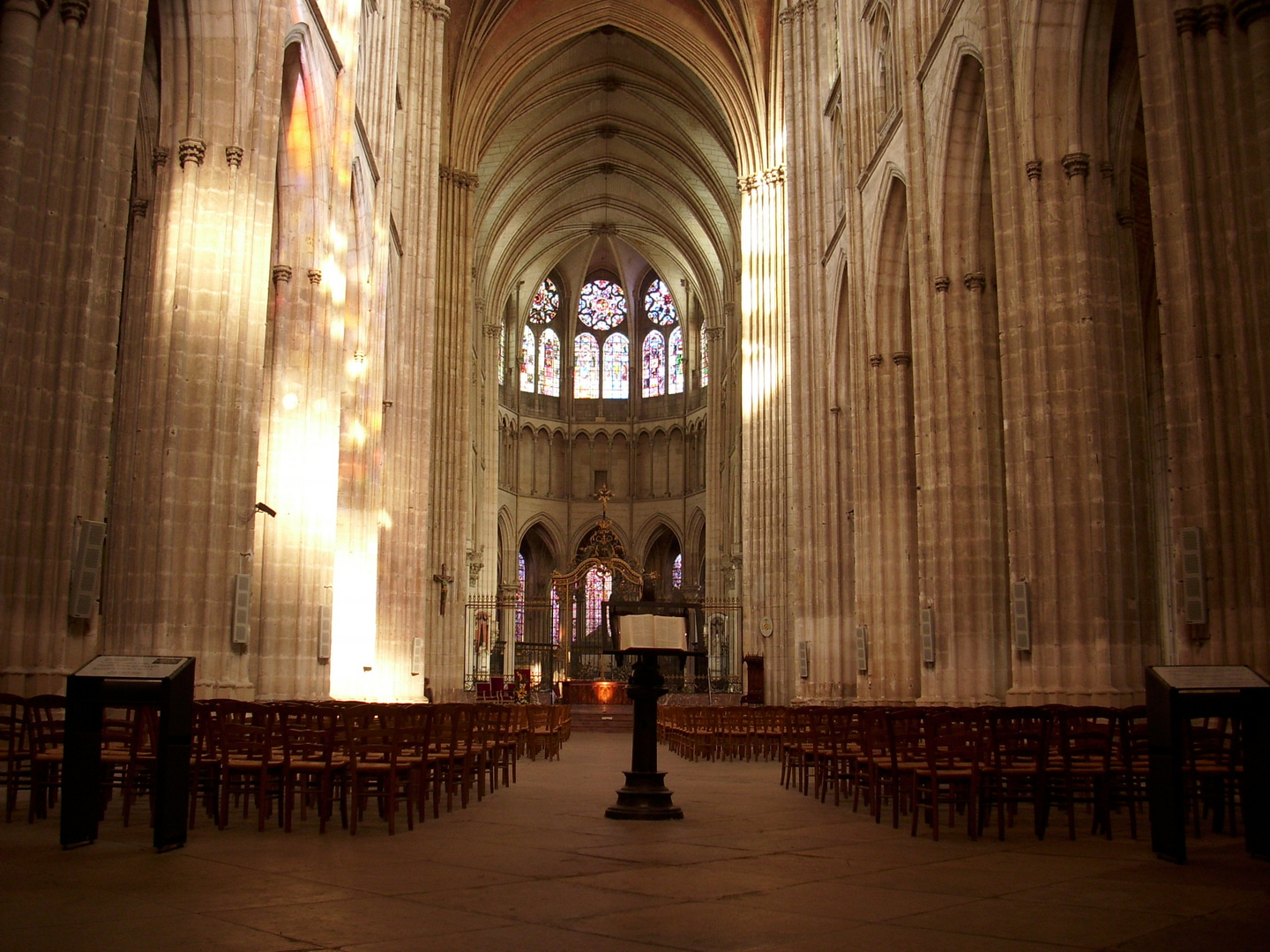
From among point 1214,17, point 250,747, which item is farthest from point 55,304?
point 1214,17

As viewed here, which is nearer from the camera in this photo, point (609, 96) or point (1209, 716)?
point (1209, 716)

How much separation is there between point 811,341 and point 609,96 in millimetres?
22238

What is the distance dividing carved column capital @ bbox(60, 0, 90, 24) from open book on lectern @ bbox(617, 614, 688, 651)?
6.92 metres

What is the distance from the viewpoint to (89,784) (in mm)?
6574

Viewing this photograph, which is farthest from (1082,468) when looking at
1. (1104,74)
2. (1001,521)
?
(1104,74)

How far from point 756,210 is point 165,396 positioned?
26476mm

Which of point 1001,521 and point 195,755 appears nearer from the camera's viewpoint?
point 195,755

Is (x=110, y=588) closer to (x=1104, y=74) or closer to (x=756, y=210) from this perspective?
(x=1104, y=74)

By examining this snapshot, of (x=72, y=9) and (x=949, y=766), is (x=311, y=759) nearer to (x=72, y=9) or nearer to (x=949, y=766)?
(x=949, y=766)

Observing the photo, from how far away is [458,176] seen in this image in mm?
37656

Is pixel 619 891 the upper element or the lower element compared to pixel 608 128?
lower

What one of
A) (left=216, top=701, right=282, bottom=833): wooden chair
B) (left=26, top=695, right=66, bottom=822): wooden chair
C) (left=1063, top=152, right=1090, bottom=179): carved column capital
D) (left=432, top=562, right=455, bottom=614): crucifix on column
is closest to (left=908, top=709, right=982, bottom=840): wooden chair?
(left=216, top=701, right=282, bottom=833): wooden chair

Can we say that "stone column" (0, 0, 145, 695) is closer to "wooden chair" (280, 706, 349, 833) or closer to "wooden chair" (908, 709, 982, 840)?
"wooden chair" (280, 706, 349, 833)

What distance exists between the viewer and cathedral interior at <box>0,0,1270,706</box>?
9812 mm
